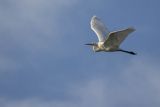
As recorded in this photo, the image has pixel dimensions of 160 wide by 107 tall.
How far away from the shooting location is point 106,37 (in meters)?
61.0

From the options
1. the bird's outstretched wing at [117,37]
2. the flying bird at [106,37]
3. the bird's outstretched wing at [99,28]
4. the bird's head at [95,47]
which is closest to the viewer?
the bird's outstretched wing at [117,37]

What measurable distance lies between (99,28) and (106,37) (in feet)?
7.71

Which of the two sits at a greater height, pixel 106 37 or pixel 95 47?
pixel 106 37

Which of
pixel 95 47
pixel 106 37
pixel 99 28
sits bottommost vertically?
pixel 95 47

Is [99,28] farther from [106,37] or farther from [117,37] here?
[117,37]

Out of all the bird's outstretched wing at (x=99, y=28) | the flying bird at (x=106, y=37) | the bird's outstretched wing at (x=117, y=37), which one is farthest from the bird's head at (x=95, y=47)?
the bird's outstretched wing at (x=117, y=37)

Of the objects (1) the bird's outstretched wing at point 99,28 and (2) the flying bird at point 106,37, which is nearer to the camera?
(2) the flying bird at point 106,37

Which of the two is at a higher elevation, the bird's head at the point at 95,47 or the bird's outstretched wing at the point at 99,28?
the bird's outstretched wing at the point at 99,28

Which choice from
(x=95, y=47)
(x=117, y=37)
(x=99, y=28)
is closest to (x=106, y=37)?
(x=95, y=47)

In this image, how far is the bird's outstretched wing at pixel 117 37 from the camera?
170 ft

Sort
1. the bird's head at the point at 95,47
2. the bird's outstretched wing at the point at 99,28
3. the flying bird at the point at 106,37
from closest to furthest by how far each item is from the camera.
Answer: the flying bird at the point at 106,37, the bird's head at the point at 95,47, the bird's outstretched wing at the point at 99,28

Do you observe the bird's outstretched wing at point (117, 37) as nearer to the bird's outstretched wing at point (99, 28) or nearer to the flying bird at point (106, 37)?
the flying bird at point (106, 37)

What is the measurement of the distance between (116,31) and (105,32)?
9576mm

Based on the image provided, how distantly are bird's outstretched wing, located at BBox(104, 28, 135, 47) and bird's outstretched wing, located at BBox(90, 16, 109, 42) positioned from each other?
379cm
